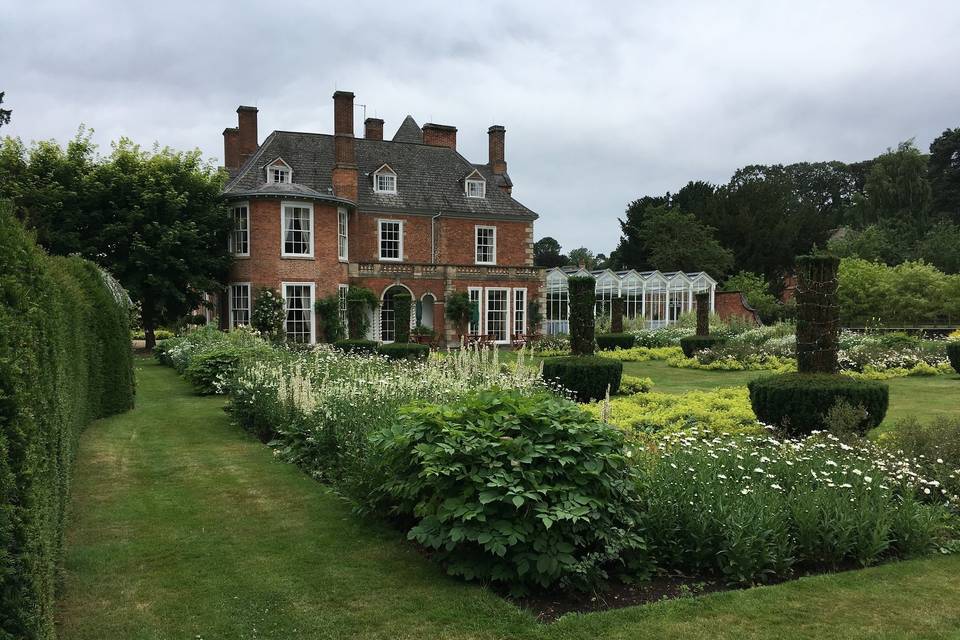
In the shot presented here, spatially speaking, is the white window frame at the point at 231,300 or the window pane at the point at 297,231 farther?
the window pane at the point at 297,231

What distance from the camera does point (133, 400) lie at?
41.4ft

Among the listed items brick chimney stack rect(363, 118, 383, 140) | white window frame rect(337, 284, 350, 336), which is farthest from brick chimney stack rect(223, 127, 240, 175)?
white window frame rect(337, 284, 350, 336)

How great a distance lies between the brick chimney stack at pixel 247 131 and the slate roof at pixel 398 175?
260cm

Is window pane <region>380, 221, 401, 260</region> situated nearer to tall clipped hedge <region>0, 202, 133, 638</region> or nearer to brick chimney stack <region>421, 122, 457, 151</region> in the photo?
brick chimney stack <region>421, 122, 457, 151</region>

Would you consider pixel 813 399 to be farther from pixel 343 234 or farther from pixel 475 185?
pixel 475 185

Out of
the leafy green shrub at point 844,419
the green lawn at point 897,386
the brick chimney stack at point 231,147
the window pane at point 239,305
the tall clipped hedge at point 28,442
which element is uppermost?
the brick chimney stack at point 231,147

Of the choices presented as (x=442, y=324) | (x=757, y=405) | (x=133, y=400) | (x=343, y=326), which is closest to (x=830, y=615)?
(x=757, y=405)

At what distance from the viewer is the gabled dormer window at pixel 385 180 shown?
104 ft

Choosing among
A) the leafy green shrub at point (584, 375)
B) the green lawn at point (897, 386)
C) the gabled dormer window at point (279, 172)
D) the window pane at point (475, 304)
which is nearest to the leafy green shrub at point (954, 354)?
the green lawn at point (897, 386)

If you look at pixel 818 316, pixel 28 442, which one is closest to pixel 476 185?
pixel 818 316

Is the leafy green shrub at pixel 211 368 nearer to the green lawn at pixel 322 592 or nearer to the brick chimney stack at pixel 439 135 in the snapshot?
the green lawn at pixel 322 592

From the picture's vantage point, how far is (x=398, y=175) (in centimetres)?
3253

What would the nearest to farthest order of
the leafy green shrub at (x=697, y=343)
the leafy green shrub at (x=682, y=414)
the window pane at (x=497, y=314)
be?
the leafy green shrub at (x=682, y=414), the leafy green shrub at (x=697, y=343), the window pane at (x=497, y=314)

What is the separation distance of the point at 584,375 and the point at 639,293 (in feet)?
86.6
